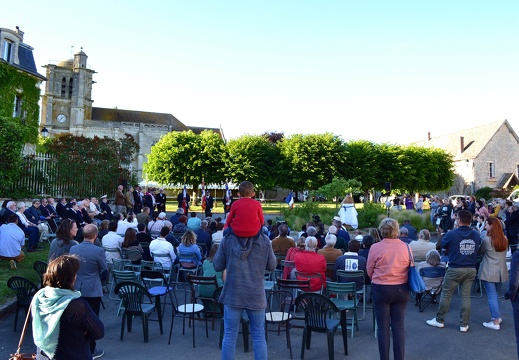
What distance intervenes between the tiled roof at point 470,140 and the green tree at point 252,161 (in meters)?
23.6

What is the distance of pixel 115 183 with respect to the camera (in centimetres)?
2028

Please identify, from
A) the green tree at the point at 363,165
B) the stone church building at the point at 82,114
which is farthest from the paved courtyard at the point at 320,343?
the stone church building at the point at 82,114

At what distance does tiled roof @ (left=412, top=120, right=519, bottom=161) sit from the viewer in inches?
1759

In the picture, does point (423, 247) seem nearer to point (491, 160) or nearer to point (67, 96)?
point (491, 160)

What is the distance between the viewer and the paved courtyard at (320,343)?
5090 millimetres

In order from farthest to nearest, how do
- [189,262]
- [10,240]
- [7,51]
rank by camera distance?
[7,51], [10,240], [189,262]

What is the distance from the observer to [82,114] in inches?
2452

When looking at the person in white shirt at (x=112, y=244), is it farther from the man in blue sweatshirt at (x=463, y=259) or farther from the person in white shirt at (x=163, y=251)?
the man in blue sweatshirt at (x=463, y=259)

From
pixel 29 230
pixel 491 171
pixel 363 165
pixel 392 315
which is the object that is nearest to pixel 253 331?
pixel 392 315

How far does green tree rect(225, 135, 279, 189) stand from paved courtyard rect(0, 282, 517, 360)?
30170mm

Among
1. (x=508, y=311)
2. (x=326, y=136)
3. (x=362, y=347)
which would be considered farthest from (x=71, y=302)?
(x=326, y=136)

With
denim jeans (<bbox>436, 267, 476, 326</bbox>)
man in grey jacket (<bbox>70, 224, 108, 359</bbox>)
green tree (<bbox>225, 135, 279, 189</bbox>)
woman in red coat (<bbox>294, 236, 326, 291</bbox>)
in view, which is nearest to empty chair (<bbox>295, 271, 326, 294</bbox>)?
woman in red coat (<bbox>294, 236, 326, 291</bbox>)

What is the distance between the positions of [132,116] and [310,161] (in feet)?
128

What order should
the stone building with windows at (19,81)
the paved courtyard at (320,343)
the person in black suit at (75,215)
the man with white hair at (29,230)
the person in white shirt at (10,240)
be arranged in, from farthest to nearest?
1. the stone building with windows at (19,81)
2. the person in black suit at (75,215)
3. the man with white hair at (29,230)
4. the person in white shirt at (10,240)
5. the paved courtyard at (320,343)
